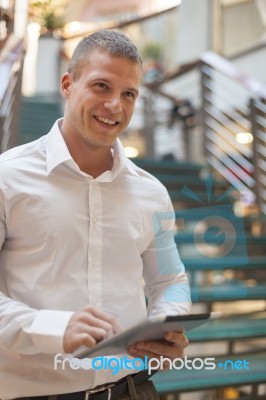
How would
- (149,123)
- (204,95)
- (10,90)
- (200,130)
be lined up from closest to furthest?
(10,90) → (204,95) → (200,130) → (149,123)

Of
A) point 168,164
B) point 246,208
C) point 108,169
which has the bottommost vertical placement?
point 246,208

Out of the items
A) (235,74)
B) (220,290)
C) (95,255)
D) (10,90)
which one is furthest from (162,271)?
(235,74)

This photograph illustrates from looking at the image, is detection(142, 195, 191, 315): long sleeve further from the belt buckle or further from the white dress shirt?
the belt buckle

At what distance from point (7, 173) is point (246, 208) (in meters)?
2.92

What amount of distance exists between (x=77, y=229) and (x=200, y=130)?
3.64 metres

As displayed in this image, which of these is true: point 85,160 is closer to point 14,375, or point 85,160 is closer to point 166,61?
point 14,375

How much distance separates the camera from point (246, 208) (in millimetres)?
3662

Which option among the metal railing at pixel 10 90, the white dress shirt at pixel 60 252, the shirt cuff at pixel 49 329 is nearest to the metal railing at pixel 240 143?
the metal railing at pixel 10 90

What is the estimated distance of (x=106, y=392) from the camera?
986mm

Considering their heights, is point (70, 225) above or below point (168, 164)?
above

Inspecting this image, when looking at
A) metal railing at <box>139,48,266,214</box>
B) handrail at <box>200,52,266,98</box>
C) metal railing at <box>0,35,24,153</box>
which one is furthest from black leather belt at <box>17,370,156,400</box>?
handrail at <box>200,52,266,98</box>

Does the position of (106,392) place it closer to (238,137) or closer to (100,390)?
(100,390)

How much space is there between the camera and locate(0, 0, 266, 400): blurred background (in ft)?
6.27

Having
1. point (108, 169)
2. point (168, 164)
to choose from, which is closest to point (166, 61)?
point (168, 164)
